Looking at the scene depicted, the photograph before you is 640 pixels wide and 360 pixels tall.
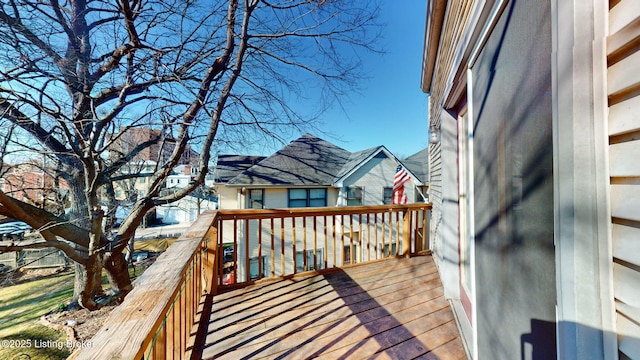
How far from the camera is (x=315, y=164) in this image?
10.1 m

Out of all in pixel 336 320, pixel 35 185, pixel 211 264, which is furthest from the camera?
pixel 35 185

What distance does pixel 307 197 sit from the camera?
9180mm

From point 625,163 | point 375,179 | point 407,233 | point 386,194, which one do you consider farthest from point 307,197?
point 625,163

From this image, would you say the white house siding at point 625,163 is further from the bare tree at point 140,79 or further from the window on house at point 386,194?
the window on house at point 386,194

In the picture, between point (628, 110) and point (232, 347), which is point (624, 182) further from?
point (232, 347)

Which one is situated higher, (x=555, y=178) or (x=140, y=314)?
(x=555, y=178)

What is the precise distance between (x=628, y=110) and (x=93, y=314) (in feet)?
27.6

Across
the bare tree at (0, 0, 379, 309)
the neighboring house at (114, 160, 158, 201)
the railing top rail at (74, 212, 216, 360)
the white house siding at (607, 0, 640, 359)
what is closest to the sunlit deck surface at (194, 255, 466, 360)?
the railing top rail at (74, 212, 216, 360)

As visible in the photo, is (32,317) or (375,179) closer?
(32,317)

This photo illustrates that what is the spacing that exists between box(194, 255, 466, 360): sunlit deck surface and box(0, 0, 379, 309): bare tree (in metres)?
3.29

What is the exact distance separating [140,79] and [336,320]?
550cm

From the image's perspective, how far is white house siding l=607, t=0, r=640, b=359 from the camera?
50 cm

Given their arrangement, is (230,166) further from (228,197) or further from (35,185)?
(35,185)

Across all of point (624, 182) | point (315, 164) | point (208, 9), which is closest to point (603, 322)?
point (624, 182)
